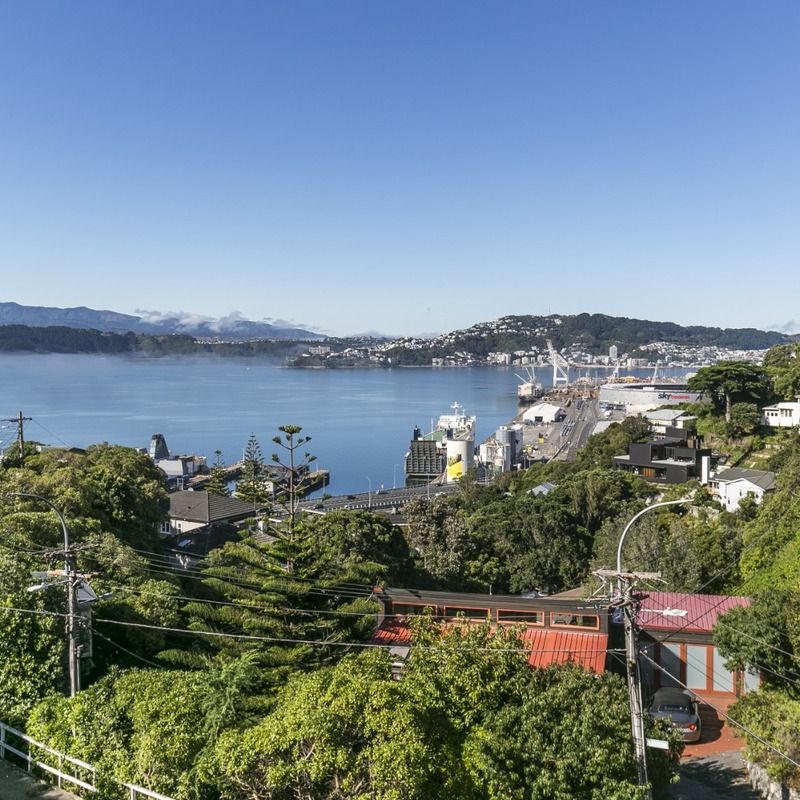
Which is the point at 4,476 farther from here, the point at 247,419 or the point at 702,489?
the point at 247,419

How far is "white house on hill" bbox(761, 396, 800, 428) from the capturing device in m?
29.4

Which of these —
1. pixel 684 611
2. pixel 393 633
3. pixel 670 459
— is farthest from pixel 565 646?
pixel 670 459

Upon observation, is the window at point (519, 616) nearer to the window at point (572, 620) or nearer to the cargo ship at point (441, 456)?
the window at point (572, 620)

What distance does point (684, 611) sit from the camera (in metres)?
9.70

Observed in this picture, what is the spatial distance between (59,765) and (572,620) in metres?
5.70

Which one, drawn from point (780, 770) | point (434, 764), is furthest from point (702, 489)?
point (434, 764)

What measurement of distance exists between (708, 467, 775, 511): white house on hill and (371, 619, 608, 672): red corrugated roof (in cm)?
1500

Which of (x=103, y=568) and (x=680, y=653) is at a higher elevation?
(x=103, y=568)

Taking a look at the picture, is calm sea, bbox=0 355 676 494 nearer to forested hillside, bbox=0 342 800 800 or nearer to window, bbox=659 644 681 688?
forested hillside, bbox=0 342 800 800

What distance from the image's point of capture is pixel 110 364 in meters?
168

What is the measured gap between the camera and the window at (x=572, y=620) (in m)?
8.93

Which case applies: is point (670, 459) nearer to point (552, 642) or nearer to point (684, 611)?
point (684, 611)

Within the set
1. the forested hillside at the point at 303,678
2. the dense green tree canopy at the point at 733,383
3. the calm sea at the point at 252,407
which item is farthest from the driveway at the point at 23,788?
the calm sea at the point at 252,407

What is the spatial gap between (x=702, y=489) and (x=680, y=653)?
51.7 feet
